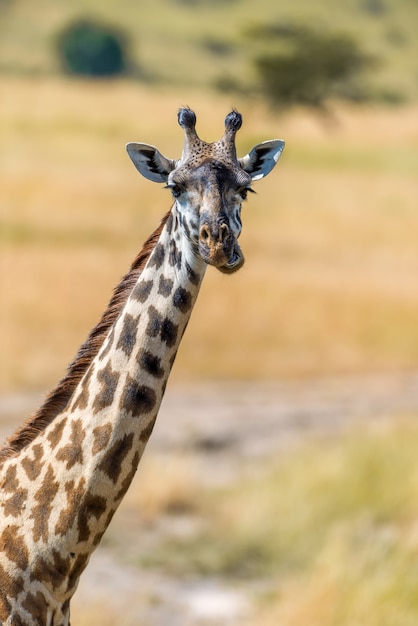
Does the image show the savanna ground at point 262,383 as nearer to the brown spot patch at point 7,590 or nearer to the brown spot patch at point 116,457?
the brown spot patch at point 7,590

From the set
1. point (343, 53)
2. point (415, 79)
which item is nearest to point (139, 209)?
point (343, 53)

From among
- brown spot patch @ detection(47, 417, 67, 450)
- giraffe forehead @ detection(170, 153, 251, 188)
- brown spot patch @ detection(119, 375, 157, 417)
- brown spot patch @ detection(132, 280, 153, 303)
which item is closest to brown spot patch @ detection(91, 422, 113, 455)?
brown spot patch @ detection(119, 375, 157, 417)

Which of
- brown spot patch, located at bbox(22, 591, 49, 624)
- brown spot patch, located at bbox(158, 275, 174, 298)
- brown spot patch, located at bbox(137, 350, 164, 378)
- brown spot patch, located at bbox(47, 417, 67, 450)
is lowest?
brown spot patch, located at bbox(22, 591, 49, 624)

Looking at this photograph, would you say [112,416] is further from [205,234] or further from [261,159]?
[261,159]

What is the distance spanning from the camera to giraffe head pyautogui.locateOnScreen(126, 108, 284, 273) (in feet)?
17.4

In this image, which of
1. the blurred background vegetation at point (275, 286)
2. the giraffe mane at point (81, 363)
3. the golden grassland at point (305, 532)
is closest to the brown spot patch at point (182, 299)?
the giraffe mane at point (81, 363)

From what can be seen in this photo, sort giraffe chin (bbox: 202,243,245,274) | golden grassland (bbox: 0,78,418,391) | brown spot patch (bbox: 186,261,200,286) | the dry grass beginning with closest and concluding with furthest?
giraffe chin (bbox: 202,243,245,274)
brown spot patch (bbox: 186,261,200,286)
the dry grass
golden grassland (bbox: 0,78,418,391)

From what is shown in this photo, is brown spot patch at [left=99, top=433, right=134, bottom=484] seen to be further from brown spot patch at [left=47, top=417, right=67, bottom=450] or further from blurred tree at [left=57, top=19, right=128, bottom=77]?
blurred tree at [left=57, top=19, right=128, bottom=77]

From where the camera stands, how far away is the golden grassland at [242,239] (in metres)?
25.8

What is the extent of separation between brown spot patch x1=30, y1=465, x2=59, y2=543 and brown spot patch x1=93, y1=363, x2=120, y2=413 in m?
0.39

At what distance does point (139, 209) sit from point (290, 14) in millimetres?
101621

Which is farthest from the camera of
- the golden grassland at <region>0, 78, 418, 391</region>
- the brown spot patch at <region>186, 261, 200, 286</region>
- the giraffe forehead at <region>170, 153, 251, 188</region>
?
the golden grassland at <region>0, 78, 418, 391</region>

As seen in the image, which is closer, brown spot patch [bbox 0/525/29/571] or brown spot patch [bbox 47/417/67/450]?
brown spot patch [bbox 0/525/29/571]

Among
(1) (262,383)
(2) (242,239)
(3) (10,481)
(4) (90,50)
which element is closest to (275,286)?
(1) (262,383)
